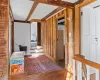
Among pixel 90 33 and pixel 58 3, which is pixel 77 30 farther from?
pixel 58 3

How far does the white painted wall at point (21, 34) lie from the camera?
6.24 m

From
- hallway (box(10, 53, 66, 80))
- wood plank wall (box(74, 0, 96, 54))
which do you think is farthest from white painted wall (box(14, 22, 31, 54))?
wood plank wall (box(74, 0, 96, 54))

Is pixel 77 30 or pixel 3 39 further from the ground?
pixel 77 30

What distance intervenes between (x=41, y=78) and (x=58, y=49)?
232cm

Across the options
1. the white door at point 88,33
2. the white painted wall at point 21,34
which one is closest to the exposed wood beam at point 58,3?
the white door at point 88,33

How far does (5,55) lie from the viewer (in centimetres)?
207

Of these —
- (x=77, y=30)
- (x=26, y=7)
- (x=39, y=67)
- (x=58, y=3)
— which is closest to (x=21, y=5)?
(x=26, y=7)

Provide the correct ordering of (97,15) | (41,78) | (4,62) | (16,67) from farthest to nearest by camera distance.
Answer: (16,67), (97,15), (41,78), (4,62)

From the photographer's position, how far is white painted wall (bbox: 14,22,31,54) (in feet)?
20.5

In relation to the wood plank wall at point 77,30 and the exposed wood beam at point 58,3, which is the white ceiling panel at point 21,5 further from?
the wood plank wall at point 77,30

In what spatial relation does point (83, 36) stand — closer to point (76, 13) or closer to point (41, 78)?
point (76, 13)

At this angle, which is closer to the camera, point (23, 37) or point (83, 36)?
point (83, 36)

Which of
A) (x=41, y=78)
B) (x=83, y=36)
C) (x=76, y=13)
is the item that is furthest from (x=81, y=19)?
(x=41, y=78)

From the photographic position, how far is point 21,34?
640 centimetres
